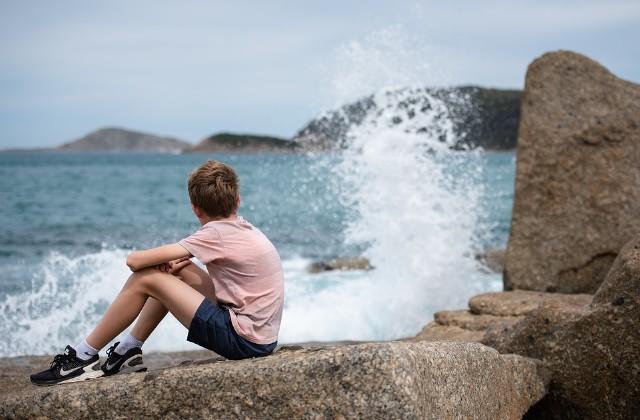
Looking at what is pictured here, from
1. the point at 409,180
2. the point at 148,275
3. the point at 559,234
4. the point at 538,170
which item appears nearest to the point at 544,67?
the point at 538,170

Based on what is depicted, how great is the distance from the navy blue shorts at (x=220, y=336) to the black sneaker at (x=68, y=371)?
0.51 m

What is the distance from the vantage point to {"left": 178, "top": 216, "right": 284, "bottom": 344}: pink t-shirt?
383 centimetres

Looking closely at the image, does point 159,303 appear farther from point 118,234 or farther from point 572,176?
point 118,234

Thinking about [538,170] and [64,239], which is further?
[64,239]

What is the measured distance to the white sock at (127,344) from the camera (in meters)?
3.87

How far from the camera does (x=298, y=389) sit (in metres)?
3.14

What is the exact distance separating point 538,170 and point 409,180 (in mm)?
2431

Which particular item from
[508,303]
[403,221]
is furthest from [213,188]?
[403,221]

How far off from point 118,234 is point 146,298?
15.1 metres

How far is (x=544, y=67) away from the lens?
25.7 feet

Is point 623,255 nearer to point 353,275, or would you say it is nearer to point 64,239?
point 353,275

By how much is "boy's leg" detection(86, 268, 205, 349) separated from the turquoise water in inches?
154

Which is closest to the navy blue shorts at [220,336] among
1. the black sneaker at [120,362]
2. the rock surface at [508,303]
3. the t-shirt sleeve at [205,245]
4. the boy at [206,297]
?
the boy at [206,297]

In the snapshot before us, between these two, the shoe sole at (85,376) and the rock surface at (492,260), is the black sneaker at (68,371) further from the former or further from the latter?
the rock surface at (492,260)
